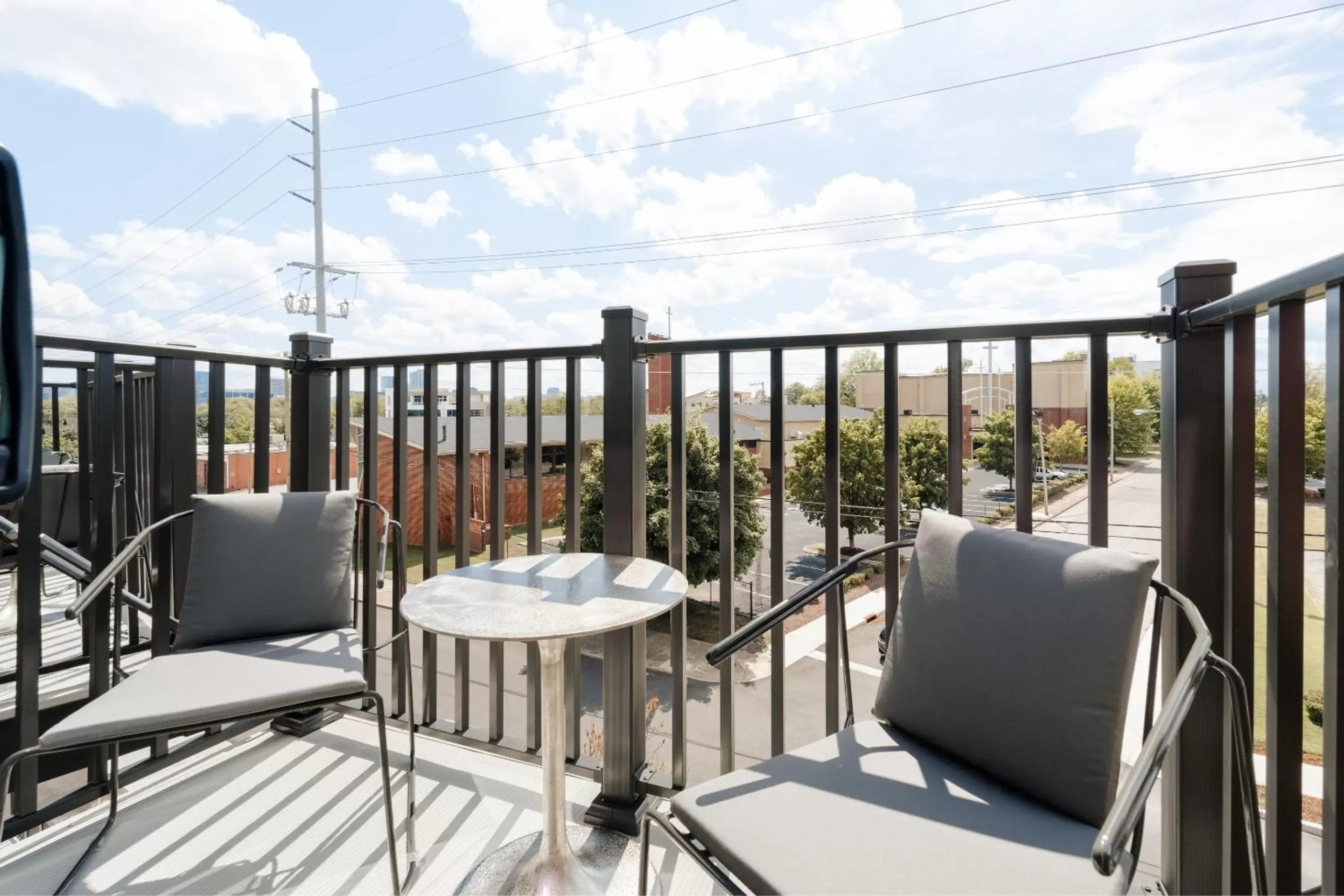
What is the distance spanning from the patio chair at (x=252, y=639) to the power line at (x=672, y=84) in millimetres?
17199

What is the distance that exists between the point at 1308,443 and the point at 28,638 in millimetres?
3154

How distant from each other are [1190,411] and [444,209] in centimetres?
3290

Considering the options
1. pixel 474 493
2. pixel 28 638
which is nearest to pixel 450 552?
pixel 474 493

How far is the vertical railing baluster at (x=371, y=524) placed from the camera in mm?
2043

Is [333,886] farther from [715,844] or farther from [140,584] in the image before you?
[140,584]

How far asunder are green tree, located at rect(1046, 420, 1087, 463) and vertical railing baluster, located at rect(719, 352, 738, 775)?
84 centimetres

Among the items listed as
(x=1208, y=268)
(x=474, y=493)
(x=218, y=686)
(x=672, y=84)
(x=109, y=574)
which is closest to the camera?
(x=1208, y=268)

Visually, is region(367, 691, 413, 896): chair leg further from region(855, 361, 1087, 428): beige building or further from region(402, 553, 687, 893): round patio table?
region(855, 361, 1087, 428): beige building

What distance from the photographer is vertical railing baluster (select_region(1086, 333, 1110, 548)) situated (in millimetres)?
1400

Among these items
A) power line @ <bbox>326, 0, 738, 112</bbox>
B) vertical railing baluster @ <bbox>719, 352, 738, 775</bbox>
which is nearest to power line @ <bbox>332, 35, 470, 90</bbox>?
power line @ <bbox>326, 0, 738, 112</bbox>

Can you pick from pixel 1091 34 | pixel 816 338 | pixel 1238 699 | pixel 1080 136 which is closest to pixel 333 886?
pixel 816 338

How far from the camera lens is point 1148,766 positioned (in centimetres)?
70

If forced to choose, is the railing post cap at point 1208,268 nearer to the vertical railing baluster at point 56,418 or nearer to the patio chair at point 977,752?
the patio chair at point 977,752

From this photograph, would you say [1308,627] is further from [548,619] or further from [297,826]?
[297,826]
